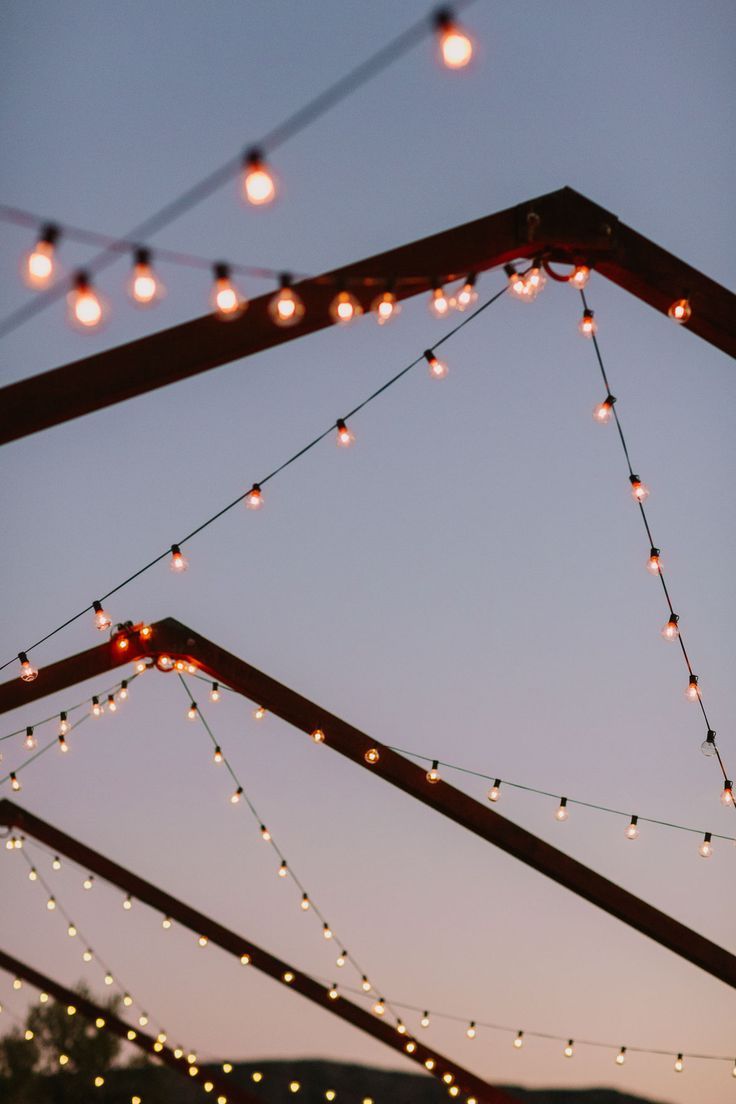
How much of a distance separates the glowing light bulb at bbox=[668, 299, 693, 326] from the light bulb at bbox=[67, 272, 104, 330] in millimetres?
2209

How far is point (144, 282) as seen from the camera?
2.74m

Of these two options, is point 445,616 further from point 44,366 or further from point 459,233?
point 459,233

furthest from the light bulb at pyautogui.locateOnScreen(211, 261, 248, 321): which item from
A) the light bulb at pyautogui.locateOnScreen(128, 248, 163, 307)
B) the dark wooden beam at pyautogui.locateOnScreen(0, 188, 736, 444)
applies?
the light bulb at pyautogui.locateOnScreen(128, 248, 163, 307)

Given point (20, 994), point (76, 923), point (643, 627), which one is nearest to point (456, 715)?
point (643, 627)

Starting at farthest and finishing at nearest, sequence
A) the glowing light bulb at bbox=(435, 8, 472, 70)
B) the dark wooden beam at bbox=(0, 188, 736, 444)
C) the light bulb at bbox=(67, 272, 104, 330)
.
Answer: the dark wooden beam at bbox=(0, 188, 736, 444) < the light bulb at bbox=(67, 272, 104, 330) < the glowing light bulb at bbox=(435, 8, 472, 70)

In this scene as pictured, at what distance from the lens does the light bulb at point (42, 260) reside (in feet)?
8.29

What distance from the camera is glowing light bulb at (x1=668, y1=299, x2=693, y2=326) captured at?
12.3 feet

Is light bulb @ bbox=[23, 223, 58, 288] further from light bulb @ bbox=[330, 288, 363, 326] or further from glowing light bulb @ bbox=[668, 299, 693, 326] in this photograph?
glowing light bulb @ bbox=[668, 299, 693, 326]

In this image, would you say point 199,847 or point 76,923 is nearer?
point 199,847

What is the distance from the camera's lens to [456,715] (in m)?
8.94

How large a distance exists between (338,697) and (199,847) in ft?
9.32

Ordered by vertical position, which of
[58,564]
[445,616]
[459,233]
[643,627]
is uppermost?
[58,564]

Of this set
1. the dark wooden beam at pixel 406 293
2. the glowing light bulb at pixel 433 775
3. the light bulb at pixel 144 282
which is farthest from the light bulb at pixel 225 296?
the glowing light bulb at pixel 433 775

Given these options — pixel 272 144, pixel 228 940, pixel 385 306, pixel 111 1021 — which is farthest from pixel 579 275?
pixel 111 1021
